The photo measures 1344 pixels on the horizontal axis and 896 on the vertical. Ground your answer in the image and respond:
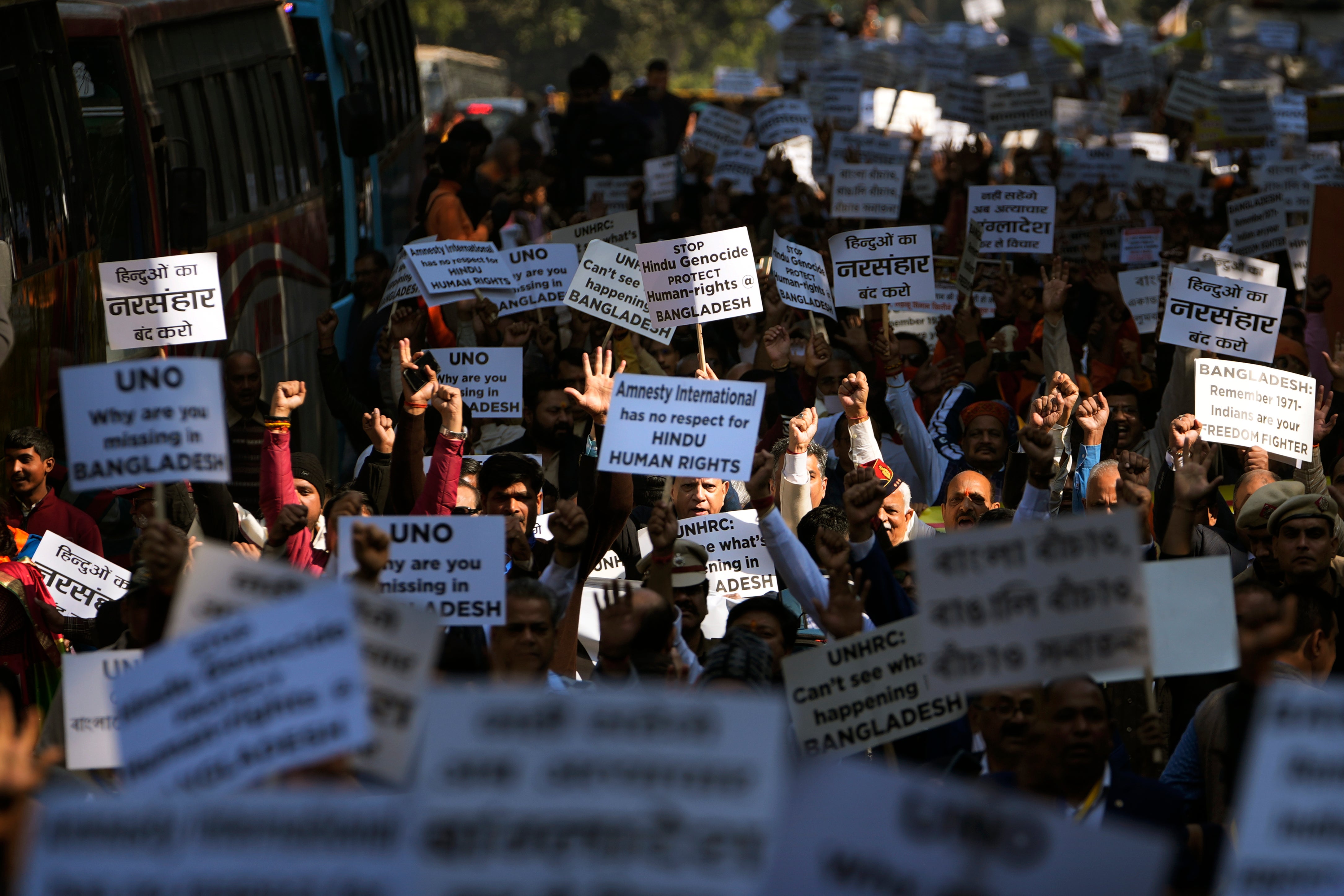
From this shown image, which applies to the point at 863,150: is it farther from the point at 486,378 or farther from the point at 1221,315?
the point at 486,378

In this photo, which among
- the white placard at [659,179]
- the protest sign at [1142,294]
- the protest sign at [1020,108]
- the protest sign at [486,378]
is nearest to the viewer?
the protest sign at [486,378]

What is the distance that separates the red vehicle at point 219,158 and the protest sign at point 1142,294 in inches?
213

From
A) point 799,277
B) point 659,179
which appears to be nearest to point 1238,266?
point 799,277

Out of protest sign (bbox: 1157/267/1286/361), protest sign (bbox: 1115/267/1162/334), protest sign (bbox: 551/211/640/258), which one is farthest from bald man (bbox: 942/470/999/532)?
protest sign (bbox: 551/211/640/258)

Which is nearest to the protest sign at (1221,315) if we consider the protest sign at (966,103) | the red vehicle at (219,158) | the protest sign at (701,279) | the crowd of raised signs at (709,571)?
the crowd of raised signs at (709,571)

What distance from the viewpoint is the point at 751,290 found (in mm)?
8234

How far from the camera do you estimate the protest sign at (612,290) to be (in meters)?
8.51

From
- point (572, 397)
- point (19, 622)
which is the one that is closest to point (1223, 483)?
point (572, 397)

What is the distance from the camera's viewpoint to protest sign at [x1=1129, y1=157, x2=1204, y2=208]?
16.1 m

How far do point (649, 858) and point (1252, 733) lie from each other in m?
1.88

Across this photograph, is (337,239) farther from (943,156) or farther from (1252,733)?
(1252,733)

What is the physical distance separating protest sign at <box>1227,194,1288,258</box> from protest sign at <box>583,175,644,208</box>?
5.83m

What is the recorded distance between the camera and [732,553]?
6988mm

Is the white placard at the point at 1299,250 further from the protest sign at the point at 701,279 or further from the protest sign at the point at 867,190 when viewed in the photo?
the protest sign at the point at 701,279
